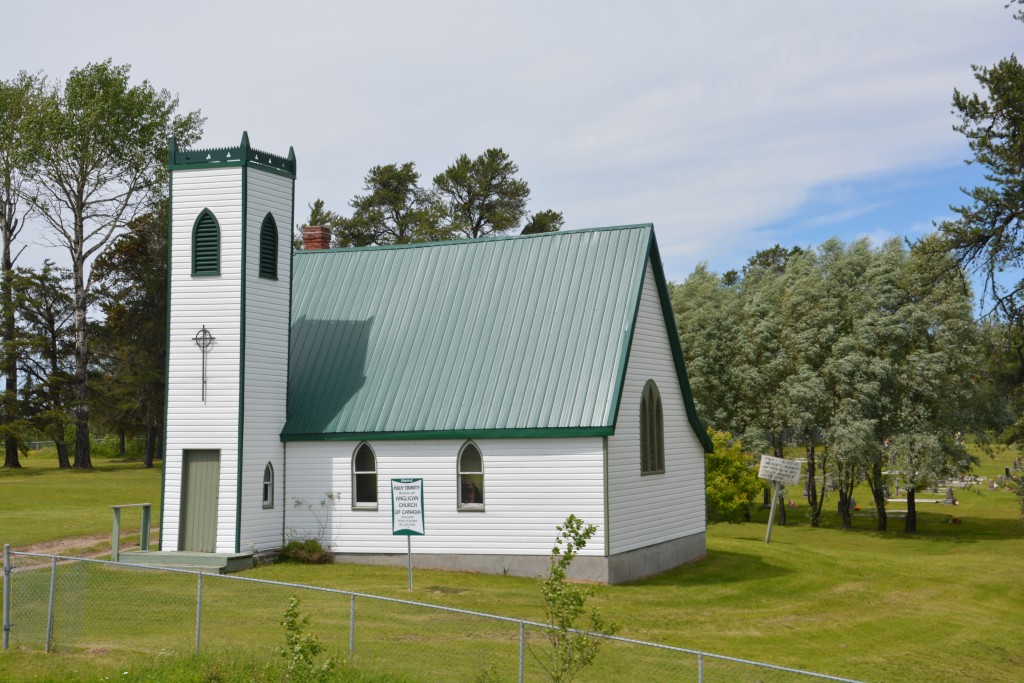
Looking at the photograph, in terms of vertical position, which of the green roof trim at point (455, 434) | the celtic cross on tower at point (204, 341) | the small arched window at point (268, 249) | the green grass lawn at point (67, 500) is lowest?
the green grass lawn at point (67, 500)

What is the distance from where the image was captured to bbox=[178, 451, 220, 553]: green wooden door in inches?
1024

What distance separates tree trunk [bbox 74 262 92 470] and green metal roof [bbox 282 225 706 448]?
1084 inches

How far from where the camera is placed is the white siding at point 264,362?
87.0 feet

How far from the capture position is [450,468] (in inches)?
1045

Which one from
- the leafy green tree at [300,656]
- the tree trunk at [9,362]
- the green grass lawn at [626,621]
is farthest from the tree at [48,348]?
the leafy green tree at [300,656]

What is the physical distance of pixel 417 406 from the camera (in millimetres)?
27234

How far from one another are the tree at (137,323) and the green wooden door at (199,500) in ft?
118

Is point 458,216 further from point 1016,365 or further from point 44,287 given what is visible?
point 1016,365

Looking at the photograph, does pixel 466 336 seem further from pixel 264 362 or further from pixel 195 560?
pixel 195 560

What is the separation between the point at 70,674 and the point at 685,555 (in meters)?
19.0

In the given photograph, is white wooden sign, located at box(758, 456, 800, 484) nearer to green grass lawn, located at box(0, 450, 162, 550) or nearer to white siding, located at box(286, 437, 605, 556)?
white siding, located at box(286, 437, 605, 556)

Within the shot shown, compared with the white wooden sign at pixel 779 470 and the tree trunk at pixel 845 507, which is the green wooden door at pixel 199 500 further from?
the tree trunk at pixel 845 507

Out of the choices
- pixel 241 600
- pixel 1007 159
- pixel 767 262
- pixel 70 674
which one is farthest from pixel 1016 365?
pixel 767 262

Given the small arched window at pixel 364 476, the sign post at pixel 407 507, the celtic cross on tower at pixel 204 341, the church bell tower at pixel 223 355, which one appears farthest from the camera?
the small arched window at pixel 364 476
